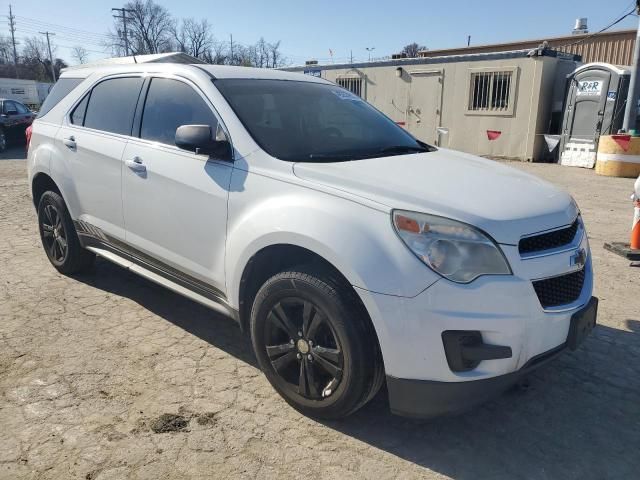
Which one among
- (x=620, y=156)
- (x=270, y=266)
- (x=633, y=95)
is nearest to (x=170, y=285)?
(x=270, y=266)

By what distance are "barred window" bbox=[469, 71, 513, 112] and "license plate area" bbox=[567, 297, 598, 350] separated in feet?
45.3

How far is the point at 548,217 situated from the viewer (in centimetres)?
247

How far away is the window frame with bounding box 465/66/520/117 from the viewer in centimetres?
1477

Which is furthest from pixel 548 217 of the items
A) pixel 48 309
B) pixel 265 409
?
pixel 48 309

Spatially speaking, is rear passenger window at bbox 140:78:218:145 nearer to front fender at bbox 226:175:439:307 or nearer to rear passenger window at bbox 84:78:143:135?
rear passenger window at bbox 84:78:143:135

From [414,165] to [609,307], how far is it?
242cm

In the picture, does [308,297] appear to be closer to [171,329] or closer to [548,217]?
[548,217]

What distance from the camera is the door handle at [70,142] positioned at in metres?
4.16

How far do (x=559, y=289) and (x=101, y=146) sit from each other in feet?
10.7

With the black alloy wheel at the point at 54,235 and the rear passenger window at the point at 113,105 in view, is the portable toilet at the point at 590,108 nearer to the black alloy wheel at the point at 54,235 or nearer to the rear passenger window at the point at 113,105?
the rear passenger window at the point at 113,105

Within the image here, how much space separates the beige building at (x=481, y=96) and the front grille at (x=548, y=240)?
11665 millimetres

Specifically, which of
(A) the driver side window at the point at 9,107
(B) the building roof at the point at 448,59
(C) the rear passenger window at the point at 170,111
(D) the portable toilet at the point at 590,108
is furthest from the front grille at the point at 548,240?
(A) the driver side window at the point at 9,107

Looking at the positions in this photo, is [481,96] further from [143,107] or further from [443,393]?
[443,393]

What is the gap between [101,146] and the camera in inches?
152
